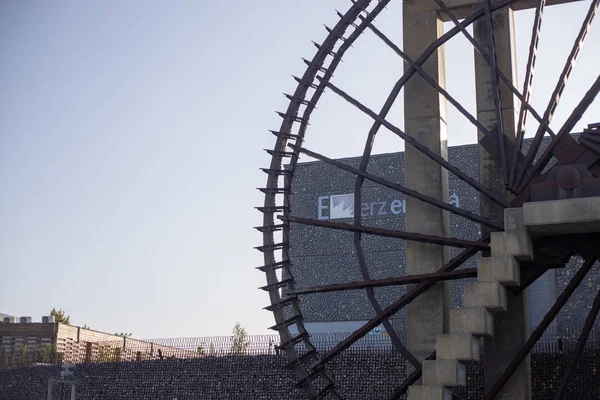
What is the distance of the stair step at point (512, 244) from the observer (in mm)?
14914

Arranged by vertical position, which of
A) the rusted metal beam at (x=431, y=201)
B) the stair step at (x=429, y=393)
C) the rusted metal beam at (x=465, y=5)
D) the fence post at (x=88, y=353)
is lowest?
the stair step at (x=429, y=393)

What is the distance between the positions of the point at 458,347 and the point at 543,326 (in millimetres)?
2095

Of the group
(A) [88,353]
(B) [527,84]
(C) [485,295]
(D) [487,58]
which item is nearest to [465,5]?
(D) [487,58]

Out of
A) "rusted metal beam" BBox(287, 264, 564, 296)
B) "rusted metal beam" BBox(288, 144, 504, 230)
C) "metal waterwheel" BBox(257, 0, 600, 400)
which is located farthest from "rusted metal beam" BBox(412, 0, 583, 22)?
"rusted metal beam" BBox(287, 264, 564, 296)

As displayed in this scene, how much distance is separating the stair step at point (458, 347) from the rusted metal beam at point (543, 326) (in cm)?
173

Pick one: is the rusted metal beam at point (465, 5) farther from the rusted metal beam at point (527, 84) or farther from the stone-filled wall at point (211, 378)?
the stone-filled wall at point (211, 378)

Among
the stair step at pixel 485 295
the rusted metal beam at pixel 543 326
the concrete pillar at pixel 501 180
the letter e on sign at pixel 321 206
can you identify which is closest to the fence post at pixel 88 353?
the concrete pillar at pixel 501 180

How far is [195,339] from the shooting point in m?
24.8

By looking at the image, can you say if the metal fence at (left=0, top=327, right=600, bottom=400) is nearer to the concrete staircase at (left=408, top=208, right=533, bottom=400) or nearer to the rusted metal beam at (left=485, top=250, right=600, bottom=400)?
the rusted metal beam at (left=485, top=250, right=600, bottom=400)

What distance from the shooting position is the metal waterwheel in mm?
15961

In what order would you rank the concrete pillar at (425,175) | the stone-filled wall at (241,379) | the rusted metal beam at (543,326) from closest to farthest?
1. the rusted metal beam at (543,326)
2. the concrete pillar at (425,175)
3. the stone-filled wall at (241,379)

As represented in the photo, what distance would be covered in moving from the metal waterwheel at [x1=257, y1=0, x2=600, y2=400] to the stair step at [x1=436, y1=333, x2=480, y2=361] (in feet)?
5.88

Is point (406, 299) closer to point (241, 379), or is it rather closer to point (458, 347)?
point (458, 347)

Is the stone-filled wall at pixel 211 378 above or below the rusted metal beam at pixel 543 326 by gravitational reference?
below
